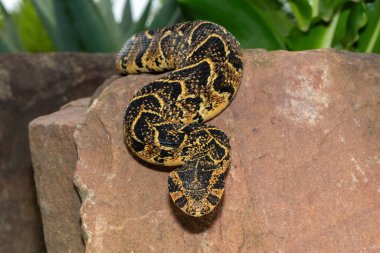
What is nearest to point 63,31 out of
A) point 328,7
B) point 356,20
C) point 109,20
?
point 109,20

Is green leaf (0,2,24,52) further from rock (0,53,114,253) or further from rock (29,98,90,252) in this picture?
rock (29,98,90,252)

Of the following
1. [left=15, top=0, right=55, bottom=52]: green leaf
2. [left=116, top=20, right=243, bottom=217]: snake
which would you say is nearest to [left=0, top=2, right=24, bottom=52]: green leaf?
[left=15, top=0, right=55, bottom=52]: green leaf

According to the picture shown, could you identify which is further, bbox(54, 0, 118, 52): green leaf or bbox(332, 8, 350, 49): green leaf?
bbox(54, 0, 118, 52): green leaf

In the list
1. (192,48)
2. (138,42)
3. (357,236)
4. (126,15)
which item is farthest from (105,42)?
(357,236)

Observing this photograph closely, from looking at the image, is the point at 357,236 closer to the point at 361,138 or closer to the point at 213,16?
the point at 361,138

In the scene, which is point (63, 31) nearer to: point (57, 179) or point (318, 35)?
point (57, 179)

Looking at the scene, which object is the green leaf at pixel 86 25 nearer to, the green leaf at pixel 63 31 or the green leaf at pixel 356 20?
the green leaf at pixel 63 31

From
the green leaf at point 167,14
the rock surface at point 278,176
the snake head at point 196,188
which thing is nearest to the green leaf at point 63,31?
the green leaf at point 167,14
